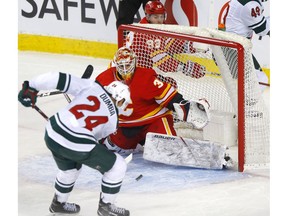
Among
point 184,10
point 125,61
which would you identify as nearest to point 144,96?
point 125,61

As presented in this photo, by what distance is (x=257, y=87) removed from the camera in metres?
5.07

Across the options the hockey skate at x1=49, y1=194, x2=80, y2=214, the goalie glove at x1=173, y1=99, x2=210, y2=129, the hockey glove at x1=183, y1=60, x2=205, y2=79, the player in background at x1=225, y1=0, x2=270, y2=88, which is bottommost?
the hockey skate at x1=49, y1=194, x2=80, y2=214

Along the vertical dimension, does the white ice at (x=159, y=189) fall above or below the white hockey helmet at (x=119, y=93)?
below

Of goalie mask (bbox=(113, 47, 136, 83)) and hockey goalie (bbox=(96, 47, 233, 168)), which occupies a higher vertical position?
goalie mask (bbox=(113, 47, 136, 83))

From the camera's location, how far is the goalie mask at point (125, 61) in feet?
15.9

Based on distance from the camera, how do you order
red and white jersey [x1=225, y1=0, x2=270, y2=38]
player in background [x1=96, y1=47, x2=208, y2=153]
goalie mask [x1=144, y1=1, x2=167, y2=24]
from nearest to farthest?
1. player in background [x1=96, y1=47, x2=208, y2=153]
2. red and white jersey [x1=225, y1=0, x2=270, y2=38]
3. goalie mask [x1=144, y1=1, x2=167, y2=24]

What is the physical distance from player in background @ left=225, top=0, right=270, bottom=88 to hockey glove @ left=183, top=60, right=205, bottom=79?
572 millimetres

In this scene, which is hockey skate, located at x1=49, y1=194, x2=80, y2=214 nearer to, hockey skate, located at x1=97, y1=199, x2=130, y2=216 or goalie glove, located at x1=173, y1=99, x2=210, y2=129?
hockey skate, located at x1=97, y1=199, x2=130, y2=216

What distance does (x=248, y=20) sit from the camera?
598 cm

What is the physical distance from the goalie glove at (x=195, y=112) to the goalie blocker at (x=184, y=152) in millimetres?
120

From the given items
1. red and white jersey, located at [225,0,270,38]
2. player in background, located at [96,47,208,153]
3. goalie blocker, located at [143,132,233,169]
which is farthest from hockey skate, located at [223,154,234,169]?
red and white jersey, located at [225,0,270,38]

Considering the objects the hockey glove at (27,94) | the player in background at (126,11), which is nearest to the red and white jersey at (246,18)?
the player in background at (126,11)

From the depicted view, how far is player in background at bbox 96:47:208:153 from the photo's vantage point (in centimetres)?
498

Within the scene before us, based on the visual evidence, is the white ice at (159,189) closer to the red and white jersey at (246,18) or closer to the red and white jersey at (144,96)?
the red and white jersey at (144,96)
